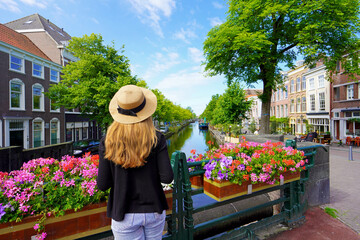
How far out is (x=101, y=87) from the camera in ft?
52.9

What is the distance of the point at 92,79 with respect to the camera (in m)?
16.7

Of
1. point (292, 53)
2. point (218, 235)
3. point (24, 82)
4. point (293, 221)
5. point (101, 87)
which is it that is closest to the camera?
point (218, 235)

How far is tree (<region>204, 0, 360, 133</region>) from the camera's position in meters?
7.81

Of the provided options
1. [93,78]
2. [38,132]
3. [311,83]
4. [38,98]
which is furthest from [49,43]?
[311,83]

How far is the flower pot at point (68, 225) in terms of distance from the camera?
1.50m

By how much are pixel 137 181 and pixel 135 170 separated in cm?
9

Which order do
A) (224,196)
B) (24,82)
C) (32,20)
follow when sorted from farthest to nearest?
(32,20) < (24,82) < (224,196)

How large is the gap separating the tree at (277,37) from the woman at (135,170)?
24.6 feet

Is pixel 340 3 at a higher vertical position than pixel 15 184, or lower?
higher

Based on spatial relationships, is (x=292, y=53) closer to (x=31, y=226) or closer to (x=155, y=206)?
(x=155, y=206)

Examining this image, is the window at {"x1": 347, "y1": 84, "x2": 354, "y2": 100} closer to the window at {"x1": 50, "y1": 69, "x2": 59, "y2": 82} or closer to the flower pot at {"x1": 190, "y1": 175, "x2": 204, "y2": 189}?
the flower pot at {"x1": 190, "y1": 175, "x2": 204, "y2": 189}

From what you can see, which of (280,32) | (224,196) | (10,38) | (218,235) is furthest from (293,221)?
(10,38)

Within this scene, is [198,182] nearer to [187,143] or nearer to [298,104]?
[187,143]

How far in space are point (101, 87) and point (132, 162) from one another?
53.7 feet
